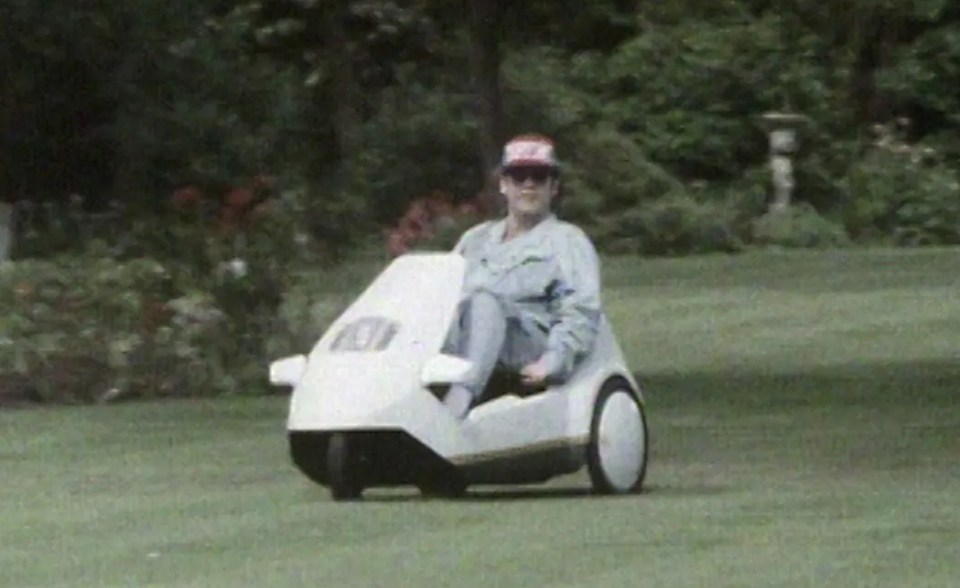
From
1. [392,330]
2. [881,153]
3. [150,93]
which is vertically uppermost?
[392,330]

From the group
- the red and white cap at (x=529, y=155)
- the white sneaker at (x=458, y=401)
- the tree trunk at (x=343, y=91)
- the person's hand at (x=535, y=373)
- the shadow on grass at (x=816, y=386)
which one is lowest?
the tree trunk at (x=343, y=91)

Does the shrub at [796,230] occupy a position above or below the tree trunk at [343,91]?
below

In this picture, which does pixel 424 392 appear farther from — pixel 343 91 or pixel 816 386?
pixel 343 91

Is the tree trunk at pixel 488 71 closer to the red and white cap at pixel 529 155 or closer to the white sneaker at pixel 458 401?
the red and white cap at pixel 529 155

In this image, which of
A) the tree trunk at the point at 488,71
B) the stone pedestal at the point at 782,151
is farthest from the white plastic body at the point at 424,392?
the stone pedestal at the point at 782,151

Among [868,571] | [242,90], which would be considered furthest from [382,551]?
[242,90]

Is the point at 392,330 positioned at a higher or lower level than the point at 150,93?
higher

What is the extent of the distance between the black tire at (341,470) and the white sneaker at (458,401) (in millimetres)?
390

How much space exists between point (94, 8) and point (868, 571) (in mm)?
14896

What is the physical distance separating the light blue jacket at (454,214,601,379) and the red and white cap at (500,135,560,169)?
0.23 metres

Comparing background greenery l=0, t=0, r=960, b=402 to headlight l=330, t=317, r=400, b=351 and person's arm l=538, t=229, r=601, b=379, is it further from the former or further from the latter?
person's arm l=538, t=229, r=601, b=379

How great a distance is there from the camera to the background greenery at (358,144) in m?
17.6

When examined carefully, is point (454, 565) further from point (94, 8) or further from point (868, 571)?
point (94, 8)

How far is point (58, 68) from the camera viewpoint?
2709 centimetres
